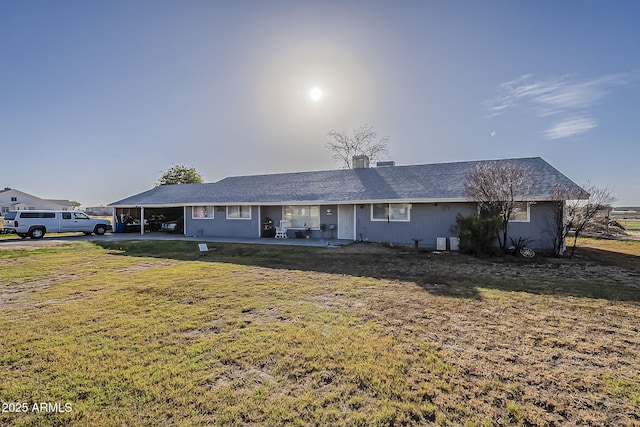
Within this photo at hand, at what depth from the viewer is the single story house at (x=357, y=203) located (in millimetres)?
12509

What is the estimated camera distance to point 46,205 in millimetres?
58438

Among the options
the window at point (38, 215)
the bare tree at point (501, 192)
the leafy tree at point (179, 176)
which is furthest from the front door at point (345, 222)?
the leafy tree at point (179, 176)

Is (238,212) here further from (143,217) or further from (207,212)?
(143,217)

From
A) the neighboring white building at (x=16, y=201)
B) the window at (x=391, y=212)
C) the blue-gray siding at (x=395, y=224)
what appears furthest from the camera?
the neighboring white building at (x=16, y=201)

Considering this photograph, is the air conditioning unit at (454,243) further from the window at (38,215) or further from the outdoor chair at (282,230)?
the window at (38,215)

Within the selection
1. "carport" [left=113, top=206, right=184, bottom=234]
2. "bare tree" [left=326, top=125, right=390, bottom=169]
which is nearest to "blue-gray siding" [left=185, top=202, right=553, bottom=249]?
"carport" [left=113, top=206, right=184, bottom=234]

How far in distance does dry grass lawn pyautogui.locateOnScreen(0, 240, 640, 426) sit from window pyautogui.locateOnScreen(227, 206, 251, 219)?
10.2 m

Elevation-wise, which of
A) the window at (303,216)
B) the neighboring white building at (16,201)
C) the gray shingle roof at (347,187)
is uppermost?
the neighboring white building at (16,201)

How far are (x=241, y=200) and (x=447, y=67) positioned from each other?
41.5 feet

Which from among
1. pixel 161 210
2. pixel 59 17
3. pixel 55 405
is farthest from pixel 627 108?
pixel 161 210

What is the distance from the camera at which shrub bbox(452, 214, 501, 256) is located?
11.1 metres

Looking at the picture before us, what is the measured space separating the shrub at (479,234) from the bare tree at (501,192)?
28 cm

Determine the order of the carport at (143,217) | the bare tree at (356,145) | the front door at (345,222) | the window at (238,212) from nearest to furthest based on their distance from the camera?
the front door at (345,222)
the window at (238,212)
the carport at (143,217)
the bare tree at (356,145)

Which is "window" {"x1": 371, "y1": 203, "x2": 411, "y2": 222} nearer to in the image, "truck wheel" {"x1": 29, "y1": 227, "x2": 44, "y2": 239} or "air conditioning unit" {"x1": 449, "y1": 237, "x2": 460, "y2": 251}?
"air conditioning unit" {"x1": 449, "y1": 237, "x2": 460, "y2": 251}
